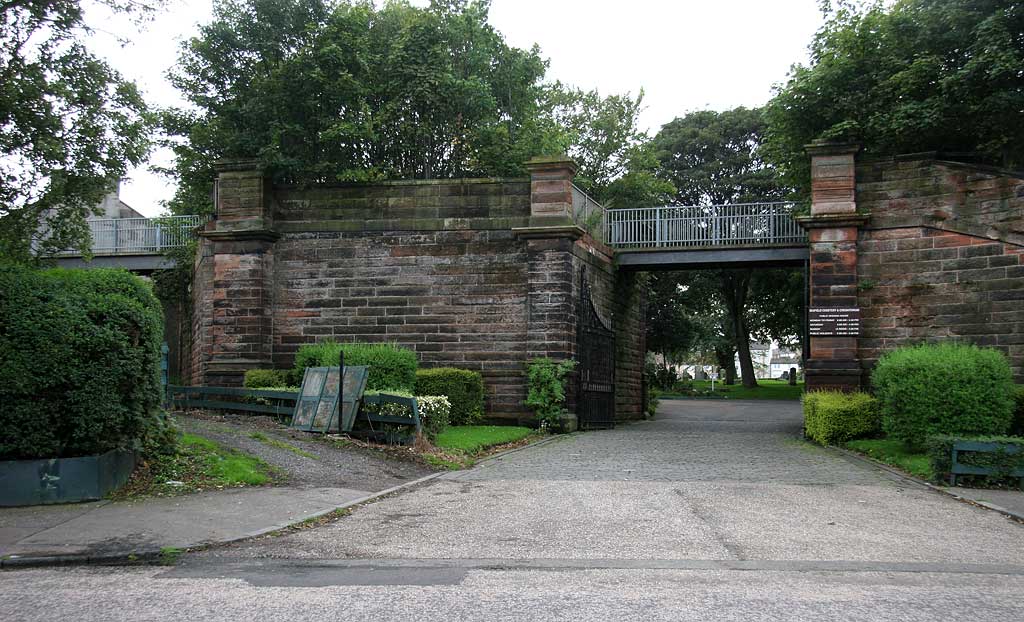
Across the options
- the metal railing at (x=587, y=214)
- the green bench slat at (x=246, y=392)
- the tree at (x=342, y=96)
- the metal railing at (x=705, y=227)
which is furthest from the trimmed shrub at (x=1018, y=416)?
the tree at (x=342, y=96)

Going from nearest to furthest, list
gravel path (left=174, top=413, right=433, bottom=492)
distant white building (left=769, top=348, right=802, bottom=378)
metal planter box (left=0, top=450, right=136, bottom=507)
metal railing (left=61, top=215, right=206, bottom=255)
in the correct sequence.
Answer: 1. metal planter box (left=0, top=450, right=136, bottom=507)
2. gravel path (left=174, top=413, right=433, bottom=492)
3. metal railing (left=61, top=215, right=206, bottom=255)
4. distant white building (left=769, top=348, right=802, bottom=378)

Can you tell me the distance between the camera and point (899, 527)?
330 inches

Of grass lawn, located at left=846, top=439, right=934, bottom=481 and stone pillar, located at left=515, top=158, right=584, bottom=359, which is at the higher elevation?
stone pillar, located at left=515, top=158, right=584, bottom=359

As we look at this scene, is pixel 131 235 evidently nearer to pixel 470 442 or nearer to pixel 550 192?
pixel 550 192

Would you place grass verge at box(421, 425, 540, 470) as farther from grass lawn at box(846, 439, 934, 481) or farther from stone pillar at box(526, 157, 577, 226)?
grass lawn at box(846, 439, 934, 481)

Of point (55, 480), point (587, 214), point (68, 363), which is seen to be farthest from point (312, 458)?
point (587, 214)

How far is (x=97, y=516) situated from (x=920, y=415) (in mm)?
10978

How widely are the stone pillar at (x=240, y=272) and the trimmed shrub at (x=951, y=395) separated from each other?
1229 cm

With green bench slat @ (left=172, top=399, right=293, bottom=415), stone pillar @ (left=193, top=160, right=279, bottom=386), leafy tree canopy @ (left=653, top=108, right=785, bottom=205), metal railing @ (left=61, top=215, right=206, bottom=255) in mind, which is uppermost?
leafy tree canopy @ (left=653, top=108, right=785, bottom=205)

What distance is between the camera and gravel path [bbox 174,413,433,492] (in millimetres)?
10680

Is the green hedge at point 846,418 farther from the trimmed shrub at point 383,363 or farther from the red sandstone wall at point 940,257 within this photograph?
the trimmed shrub at point 383,363

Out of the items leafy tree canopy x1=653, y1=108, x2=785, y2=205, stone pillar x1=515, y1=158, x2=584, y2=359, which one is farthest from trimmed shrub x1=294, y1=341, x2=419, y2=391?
leafy tree canopy x1=653, y1=108, x2=785, y2=205

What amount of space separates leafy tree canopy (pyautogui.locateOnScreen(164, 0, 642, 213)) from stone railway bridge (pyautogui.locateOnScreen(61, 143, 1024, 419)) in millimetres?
2298

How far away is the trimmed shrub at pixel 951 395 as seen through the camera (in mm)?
12812
